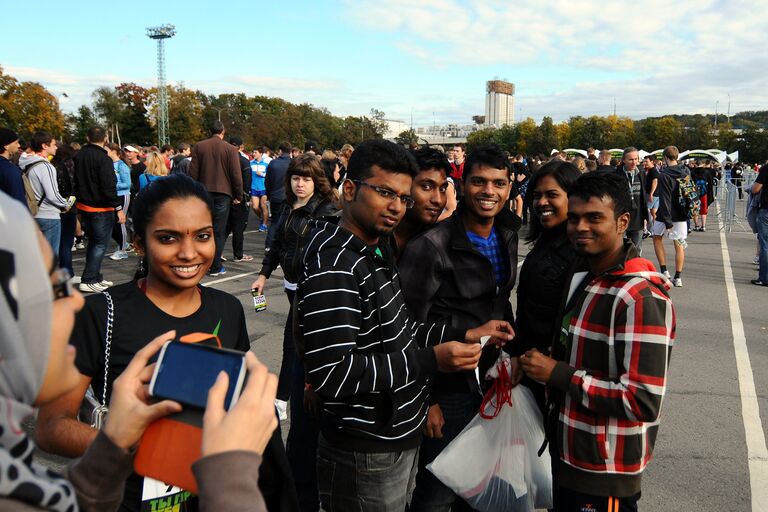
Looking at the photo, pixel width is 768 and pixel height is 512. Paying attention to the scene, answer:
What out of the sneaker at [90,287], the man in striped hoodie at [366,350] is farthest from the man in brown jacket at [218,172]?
the man in striped hoodie at [366,350]

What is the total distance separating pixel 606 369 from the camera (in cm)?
205

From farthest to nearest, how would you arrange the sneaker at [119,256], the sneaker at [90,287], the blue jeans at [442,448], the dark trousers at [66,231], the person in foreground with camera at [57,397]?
the sneaker at [119,256]
the dark trousers at [66,231]
the sneaker at [90,287]
the blue jeans at [442,448]
the person in foreground with camera at [57,397]

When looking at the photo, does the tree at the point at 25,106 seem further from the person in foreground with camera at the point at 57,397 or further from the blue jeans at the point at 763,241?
the person in foreground with camera at the point at 57,397

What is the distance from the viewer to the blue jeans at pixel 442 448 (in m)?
2.64

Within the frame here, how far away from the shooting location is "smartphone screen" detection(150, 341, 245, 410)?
0.99 metres

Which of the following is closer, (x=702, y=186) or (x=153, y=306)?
(x=153, y=306)

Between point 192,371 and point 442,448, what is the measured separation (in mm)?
1858

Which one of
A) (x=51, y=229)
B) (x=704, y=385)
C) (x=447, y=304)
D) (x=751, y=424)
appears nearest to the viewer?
(x=447, y=304)

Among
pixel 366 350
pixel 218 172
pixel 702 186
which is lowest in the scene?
pixel 366 350

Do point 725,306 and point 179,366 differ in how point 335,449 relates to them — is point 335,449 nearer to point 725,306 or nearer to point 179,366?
point 179,366

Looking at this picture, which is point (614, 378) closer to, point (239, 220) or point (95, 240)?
point (95, 240)

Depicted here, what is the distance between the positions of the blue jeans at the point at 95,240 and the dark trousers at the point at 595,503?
288 inches

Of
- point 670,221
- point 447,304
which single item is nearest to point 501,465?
point 447,304

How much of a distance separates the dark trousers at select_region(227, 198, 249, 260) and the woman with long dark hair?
494 centimetres
